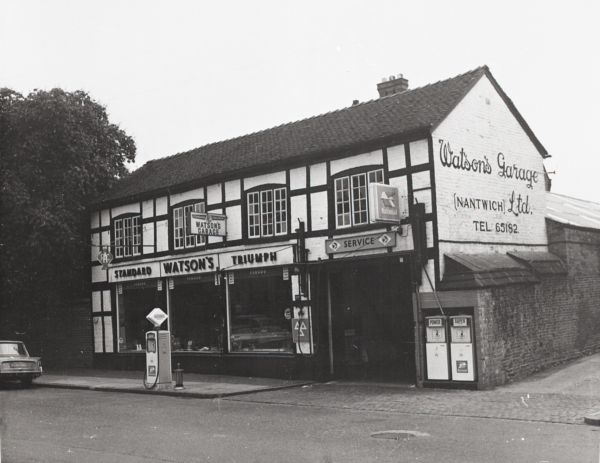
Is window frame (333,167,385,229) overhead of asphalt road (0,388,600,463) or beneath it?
overhead

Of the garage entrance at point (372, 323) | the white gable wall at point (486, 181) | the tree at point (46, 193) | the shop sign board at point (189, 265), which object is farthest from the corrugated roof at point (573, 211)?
the tree at point (46, 193)

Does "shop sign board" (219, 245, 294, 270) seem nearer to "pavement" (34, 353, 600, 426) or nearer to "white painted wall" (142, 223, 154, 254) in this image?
"pavement" (34, 353, 600, 426)

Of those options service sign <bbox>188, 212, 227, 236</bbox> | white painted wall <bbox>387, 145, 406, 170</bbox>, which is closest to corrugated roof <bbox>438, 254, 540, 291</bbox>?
white painted wall <bbox>387, 145, 406, 170</bbox>

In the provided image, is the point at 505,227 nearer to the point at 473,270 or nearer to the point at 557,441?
the point at 473,270

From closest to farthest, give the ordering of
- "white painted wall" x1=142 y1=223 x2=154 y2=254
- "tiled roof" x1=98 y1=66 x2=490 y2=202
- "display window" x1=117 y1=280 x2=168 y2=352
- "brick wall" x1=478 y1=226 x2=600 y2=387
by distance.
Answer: "brick wall" x1=478 y1=226 x2=600 y2=387 → "tiled roof" x1=98 y1=66 x2=490 y2=202 → "white painted wall" x1=142 y1=223 x2=154 y2=254 → "display window" x1=117 y1=280 x2=168 y2=352

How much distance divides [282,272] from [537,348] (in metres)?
7.13

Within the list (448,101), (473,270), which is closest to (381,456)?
(473,270)

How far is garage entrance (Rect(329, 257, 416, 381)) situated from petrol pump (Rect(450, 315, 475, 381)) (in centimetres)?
267

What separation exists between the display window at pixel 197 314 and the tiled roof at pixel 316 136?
338cm

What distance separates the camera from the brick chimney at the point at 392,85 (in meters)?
21.8

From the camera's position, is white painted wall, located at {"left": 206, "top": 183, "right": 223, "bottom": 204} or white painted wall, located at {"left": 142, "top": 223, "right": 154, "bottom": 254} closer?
white painted wall, located at {"left": 206, "top": 183, "right": 223, "bottom": 204}

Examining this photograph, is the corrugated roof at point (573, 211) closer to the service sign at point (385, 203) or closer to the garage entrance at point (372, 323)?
the garage entrance at point (372, 323)

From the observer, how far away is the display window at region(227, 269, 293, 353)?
19.3m

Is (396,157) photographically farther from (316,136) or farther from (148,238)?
(148,238)
